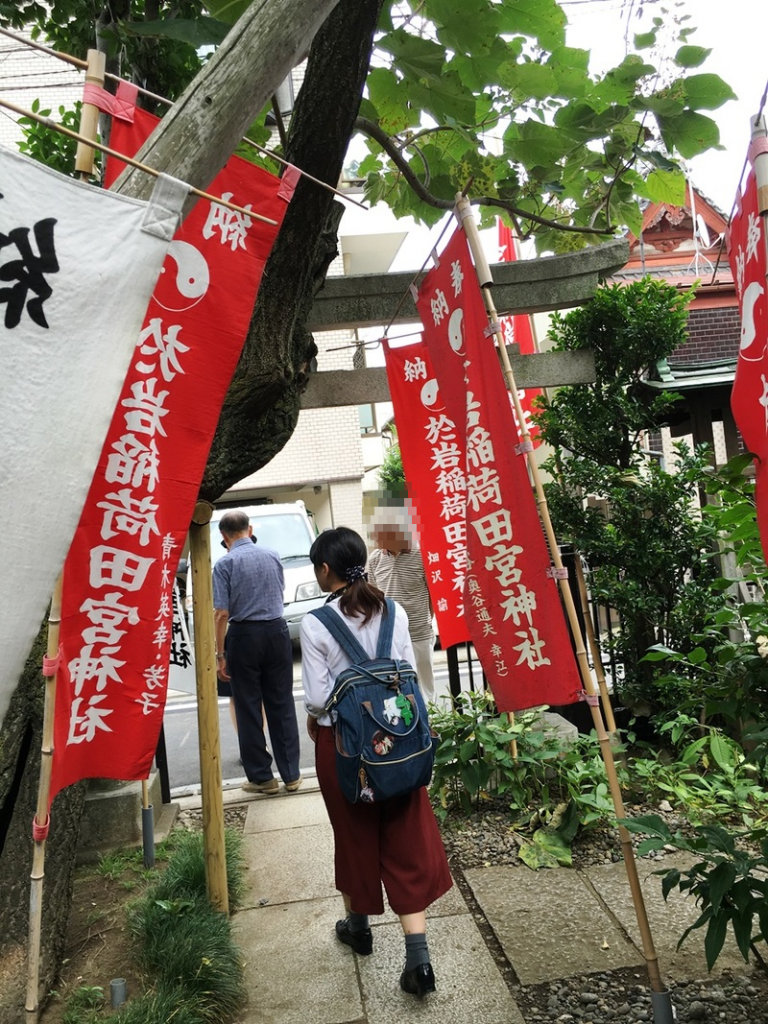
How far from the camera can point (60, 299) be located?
188cm

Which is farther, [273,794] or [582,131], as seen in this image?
[273,794]

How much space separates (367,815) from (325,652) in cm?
72

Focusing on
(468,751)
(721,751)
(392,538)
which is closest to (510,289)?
(392,538)

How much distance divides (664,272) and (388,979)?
10.5 meters

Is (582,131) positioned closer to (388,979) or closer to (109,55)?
(109,55)

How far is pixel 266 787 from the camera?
6.02 m

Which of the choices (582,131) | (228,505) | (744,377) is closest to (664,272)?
(582,131)

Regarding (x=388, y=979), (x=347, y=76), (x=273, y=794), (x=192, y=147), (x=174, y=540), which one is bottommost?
(x=388, y=979)

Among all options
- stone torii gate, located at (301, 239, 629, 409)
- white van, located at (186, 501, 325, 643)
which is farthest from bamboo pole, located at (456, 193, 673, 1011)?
white van, located at (186, 501, 325, 643)

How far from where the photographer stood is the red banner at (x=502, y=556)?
129 inches

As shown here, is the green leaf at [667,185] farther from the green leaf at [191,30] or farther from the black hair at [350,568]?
the black hair at [350,568]

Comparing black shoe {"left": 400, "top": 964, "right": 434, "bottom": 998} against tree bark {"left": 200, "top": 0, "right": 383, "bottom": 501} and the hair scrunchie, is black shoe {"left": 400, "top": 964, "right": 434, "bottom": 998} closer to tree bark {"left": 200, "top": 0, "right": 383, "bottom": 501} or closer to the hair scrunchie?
the hair scrunchie

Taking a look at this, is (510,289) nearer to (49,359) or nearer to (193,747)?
(49,359)

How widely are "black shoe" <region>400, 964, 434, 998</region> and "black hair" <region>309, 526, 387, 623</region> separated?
1.42 m
